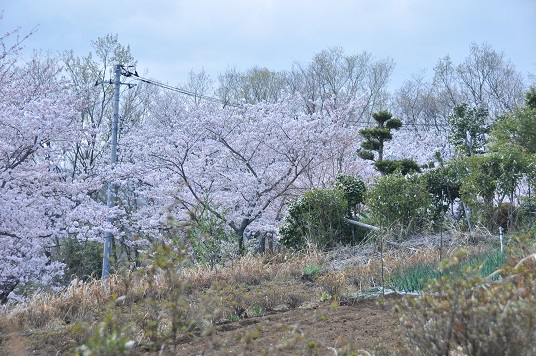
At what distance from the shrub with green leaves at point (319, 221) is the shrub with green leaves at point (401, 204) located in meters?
0.61

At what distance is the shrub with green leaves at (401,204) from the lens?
935 cm

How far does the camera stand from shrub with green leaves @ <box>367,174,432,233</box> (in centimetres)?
935

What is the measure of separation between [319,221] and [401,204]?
4.80ft

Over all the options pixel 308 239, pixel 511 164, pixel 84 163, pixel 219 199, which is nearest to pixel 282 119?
pixel 219 199

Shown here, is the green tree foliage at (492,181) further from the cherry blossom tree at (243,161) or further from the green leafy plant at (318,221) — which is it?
the cherry blossom tree at (243,161)

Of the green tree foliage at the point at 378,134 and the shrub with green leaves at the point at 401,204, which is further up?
the green tree foliage at the point at 378,134

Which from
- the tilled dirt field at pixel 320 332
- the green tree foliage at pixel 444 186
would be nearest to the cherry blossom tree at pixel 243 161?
the green tree foliage at pixel 444 186

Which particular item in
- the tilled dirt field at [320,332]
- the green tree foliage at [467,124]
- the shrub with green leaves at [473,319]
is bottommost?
the tilled dirt field at [320,332]

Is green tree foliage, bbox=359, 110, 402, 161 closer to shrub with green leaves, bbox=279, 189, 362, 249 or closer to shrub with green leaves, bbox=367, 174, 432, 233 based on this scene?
shrub with green leaves, bbox=279, 189, 362, 249

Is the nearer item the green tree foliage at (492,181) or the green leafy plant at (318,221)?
the green tree foliage at (492,181)

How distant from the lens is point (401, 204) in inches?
368

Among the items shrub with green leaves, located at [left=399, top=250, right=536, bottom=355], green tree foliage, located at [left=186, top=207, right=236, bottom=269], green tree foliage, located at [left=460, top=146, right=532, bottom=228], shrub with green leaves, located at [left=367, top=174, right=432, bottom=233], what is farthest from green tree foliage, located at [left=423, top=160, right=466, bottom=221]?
shrub with green leaves, located at [left=399, top=250, right=536, bottom=355]

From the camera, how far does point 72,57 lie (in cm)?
2259

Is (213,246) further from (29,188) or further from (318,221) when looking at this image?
(29,188)
